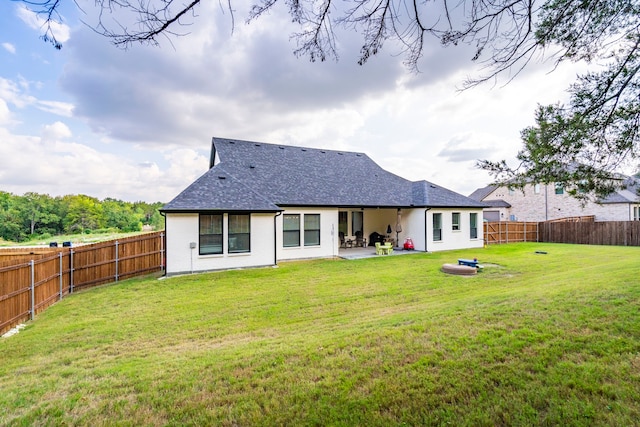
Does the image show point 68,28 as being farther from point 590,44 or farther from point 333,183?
point 333,183

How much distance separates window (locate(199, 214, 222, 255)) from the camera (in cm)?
1101

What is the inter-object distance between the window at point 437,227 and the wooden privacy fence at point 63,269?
14.1m

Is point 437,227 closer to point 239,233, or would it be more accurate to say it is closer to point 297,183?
point 297,183

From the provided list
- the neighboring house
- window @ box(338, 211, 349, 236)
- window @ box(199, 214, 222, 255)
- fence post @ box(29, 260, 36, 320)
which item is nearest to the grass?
fence post @ box(29, 260, 36, 320)

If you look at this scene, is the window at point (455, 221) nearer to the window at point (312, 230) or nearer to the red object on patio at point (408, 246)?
the red object on patio at point (408, 246)

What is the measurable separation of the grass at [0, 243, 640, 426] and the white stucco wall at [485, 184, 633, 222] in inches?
828

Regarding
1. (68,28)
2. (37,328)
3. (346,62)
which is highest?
(346,62)

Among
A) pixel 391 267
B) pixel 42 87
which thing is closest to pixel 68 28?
pixel 42 87

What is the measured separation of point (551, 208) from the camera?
A: 87.4 ft

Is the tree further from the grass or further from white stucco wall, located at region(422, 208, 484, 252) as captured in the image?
white stucco wall, located at region(422, 208, 484, 252)

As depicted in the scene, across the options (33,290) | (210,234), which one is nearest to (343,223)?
(210,234)

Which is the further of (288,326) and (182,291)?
(182,291)

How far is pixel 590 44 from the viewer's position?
4.24m

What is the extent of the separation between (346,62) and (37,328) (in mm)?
7921
